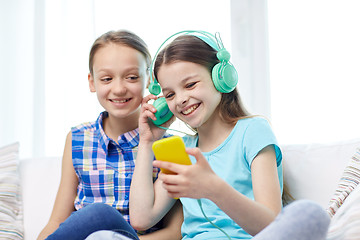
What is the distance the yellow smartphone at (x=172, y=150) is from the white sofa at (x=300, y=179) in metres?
0.61

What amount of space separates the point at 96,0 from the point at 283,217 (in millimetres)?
2100

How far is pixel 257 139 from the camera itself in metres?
1.27

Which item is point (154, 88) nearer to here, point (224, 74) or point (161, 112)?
point (161, 112)

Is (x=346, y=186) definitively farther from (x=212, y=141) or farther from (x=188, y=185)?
(x=188, y=185)

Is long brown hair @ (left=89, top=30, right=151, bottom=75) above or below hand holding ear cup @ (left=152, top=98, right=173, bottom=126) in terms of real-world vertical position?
above

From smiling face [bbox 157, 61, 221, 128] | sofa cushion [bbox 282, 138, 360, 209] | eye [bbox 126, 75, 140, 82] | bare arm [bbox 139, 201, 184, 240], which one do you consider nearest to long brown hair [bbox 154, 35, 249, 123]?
smiling face [bbox 157, 61, 221, 128]

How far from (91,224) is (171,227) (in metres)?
0.45

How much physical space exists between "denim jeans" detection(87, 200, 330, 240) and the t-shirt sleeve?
43 cm

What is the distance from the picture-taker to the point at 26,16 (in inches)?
108

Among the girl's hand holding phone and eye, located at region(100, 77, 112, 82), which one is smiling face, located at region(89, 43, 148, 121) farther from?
the girl's hand holding phone

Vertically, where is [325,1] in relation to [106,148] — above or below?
above

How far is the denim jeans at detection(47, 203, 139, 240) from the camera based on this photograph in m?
1.11

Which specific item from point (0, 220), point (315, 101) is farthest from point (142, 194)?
point (315, 101)

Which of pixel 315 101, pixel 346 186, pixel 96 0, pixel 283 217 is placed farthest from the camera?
pixel 96 0
